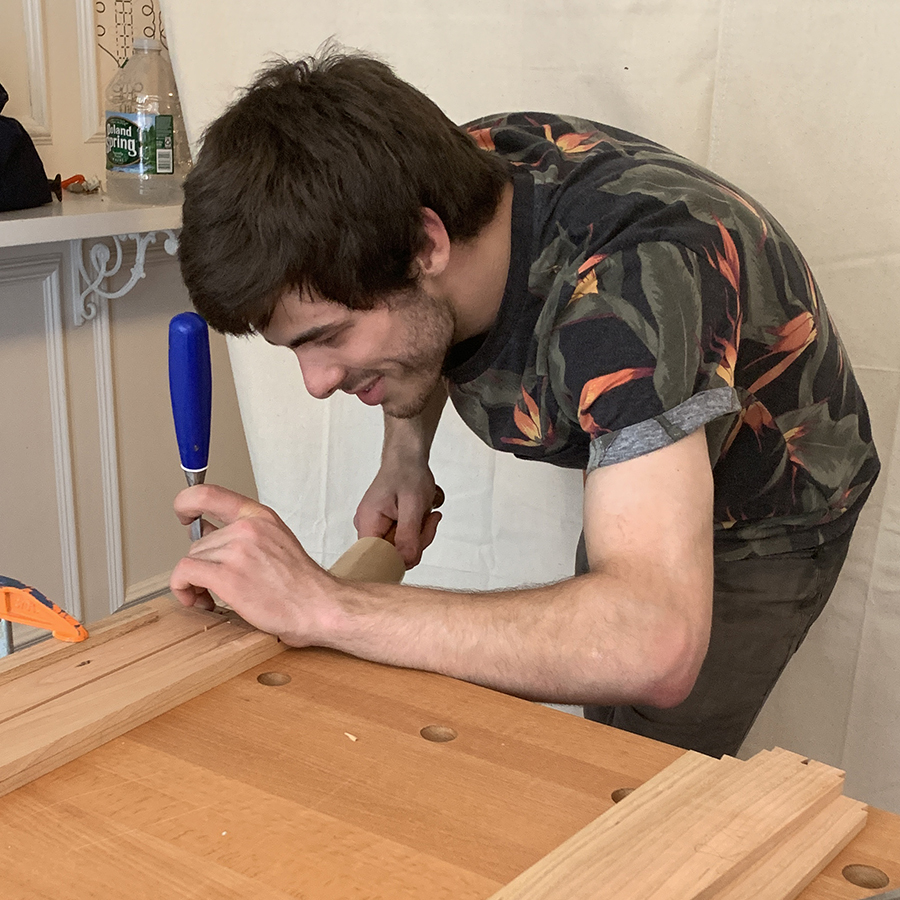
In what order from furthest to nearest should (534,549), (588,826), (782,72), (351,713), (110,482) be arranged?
(110,482)
(534,549)
(782,72)
(351,713)
(588,826)

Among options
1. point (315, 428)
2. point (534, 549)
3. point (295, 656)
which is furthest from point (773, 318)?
point (315, 428)

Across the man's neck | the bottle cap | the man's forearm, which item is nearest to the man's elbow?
the man's forearm

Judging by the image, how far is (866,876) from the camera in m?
0.52

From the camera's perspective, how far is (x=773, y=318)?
0.93m

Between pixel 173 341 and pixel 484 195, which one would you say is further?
pixel 484 195

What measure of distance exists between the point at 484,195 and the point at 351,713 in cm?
49

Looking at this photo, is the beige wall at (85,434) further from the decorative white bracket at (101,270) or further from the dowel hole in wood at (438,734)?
the dowel hole in wood at (438,734)

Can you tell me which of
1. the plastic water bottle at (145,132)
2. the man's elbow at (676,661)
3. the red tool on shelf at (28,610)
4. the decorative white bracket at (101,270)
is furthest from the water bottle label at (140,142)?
the man's elbow at (676,661)

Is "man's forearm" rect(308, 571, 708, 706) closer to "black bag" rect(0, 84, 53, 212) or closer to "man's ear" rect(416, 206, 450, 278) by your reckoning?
"man's ear" rect(416, 206, 450, 278)

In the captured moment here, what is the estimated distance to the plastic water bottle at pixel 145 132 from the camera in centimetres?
173

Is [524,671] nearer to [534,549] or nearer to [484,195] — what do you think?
[484,195]

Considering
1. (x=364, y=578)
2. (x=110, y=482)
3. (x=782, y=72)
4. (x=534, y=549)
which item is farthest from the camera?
(x=110, y=482)

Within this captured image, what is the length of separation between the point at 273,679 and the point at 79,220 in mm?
1127

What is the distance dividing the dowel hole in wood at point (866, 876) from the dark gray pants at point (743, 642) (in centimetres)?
59
